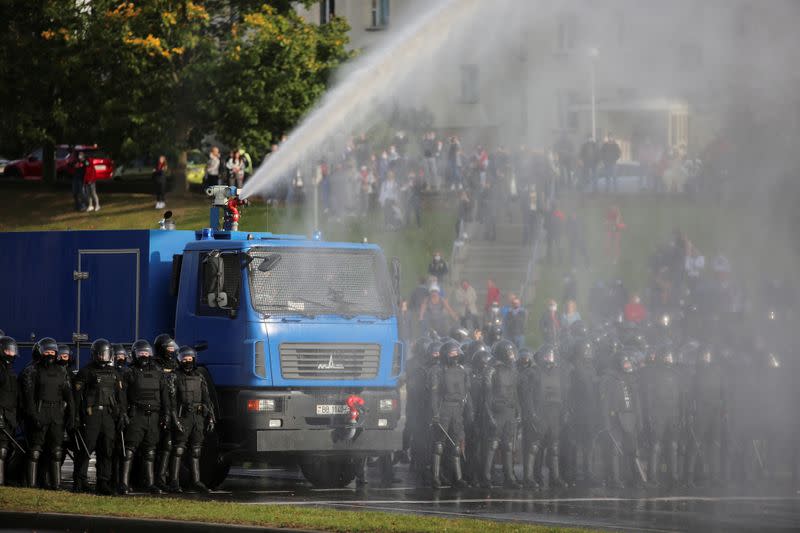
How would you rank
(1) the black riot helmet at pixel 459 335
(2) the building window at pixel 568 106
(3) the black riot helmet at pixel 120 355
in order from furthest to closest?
1. (2) the building window at pixel 568 106
2. (1) the black riot helmet at pixel 459 335
3. (3) the black riot helmet at pixel 120 355

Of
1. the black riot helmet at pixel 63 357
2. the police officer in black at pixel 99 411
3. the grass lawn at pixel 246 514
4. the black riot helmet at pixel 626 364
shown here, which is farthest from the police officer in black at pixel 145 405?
the black riot helmet at pixel 626 364

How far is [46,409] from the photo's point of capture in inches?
704

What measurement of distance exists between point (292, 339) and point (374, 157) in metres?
20.3

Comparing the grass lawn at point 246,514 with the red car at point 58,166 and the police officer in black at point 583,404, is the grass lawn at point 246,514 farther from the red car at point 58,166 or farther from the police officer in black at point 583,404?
the red car at point 58,166

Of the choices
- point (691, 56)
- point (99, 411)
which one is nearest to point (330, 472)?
point (99, 411)

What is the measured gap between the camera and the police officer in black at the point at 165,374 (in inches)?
713

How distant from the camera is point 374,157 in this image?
38.2m

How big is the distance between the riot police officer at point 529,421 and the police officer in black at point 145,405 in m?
4.84

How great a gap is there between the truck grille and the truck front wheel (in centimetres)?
151

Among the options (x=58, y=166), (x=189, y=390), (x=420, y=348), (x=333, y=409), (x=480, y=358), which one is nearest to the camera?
(x=189, y=390)

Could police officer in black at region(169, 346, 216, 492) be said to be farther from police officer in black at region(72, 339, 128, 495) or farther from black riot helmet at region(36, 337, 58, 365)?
black riot helmet at region(36, 337, 58, 365)

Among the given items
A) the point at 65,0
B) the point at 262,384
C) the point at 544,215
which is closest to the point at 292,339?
the point at 262,384

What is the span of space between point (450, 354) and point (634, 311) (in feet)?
31.3

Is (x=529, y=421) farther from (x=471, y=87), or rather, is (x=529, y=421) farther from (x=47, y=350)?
(x=471, y=87)
